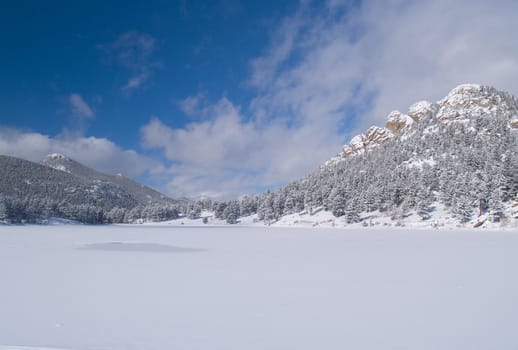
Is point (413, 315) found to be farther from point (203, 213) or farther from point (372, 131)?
point (372, 131)

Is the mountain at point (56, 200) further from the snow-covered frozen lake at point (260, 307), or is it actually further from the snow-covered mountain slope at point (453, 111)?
the snow-covered mountain slope at point (453, 111)

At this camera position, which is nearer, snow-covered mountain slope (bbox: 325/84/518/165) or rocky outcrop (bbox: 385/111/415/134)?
snow-covered mountain slope (bbox: 325/84/518/165)

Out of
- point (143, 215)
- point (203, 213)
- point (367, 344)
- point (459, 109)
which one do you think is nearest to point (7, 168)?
point (143, 215)

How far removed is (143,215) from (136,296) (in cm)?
11292

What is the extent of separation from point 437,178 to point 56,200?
135 metres

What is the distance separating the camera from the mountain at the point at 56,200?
78.6m

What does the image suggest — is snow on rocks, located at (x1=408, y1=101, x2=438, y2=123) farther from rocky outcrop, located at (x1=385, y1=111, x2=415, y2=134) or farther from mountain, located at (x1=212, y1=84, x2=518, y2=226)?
mountain, located at (x1=212, y1=84, x2=518, y2=226)

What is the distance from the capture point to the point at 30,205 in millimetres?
79062

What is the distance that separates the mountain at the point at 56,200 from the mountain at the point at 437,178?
40989 mm

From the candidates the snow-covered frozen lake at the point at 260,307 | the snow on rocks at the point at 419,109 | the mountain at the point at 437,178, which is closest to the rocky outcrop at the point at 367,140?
the snow on rocks at the point at 419,109

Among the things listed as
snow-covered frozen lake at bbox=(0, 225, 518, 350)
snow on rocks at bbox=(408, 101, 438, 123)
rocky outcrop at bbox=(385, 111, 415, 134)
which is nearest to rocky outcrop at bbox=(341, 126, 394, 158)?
rocky outcrop at bbox=(385, 111, 415, 134)

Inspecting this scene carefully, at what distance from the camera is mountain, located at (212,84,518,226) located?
5047 centimetres

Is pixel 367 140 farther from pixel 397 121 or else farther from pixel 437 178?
pixel 437 178

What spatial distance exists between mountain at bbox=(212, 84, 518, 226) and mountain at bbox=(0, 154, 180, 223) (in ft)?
134
